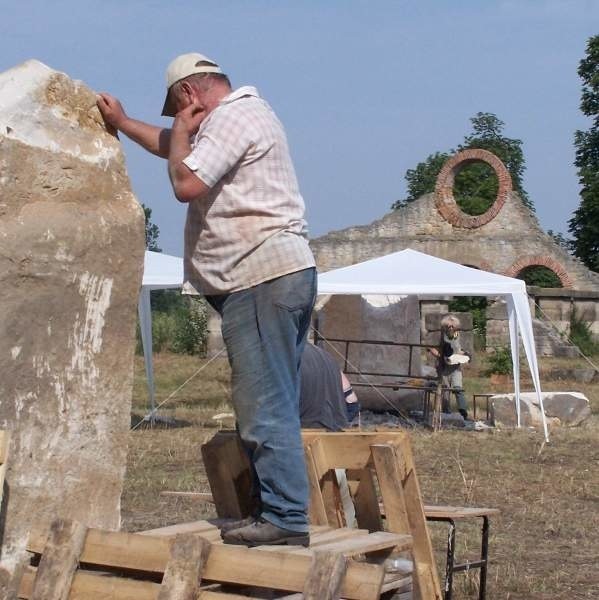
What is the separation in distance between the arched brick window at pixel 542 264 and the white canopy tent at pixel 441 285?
46.4ft

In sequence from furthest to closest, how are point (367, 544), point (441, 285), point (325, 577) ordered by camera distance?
point (441, 285) → point (367, 544) → point (325, 577)

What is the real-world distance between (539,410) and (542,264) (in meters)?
14.5

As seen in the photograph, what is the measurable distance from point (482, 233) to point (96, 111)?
26779mm

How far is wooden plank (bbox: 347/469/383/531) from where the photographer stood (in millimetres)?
4742

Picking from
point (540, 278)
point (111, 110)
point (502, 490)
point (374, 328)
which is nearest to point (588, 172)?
point (540, 278)

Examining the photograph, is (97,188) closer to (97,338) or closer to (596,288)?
(97,338)

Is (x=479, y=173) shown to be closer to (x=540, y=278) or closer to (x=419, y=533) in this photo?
(x=540, y=278)

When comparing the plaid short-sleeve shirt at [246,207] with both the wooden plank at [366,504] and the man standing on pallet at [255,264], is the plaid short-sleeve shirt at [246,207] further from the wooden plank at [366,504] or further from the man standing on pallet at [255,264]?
the wooden plank at [366,504]

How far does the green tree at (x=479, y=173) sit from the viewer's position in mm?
41719

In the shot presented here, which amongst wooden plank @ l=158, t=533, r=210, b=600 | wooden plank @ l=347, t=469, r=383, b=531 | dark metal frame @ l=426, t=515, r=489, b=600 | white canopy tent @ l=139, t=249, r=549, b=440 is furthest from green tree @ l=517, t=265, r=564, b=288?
wooden plank @ l=158, t=533, r=210, b=600

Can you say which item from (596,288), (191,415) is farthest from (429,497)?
(596,288)

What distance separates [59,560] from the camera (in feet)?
12.3

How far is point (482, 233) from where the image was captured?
30547 mm

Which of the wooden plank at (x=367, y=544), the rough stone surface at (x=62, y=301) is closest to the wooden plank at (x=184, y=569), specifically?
the wooden plank at (x=367, y=544)
